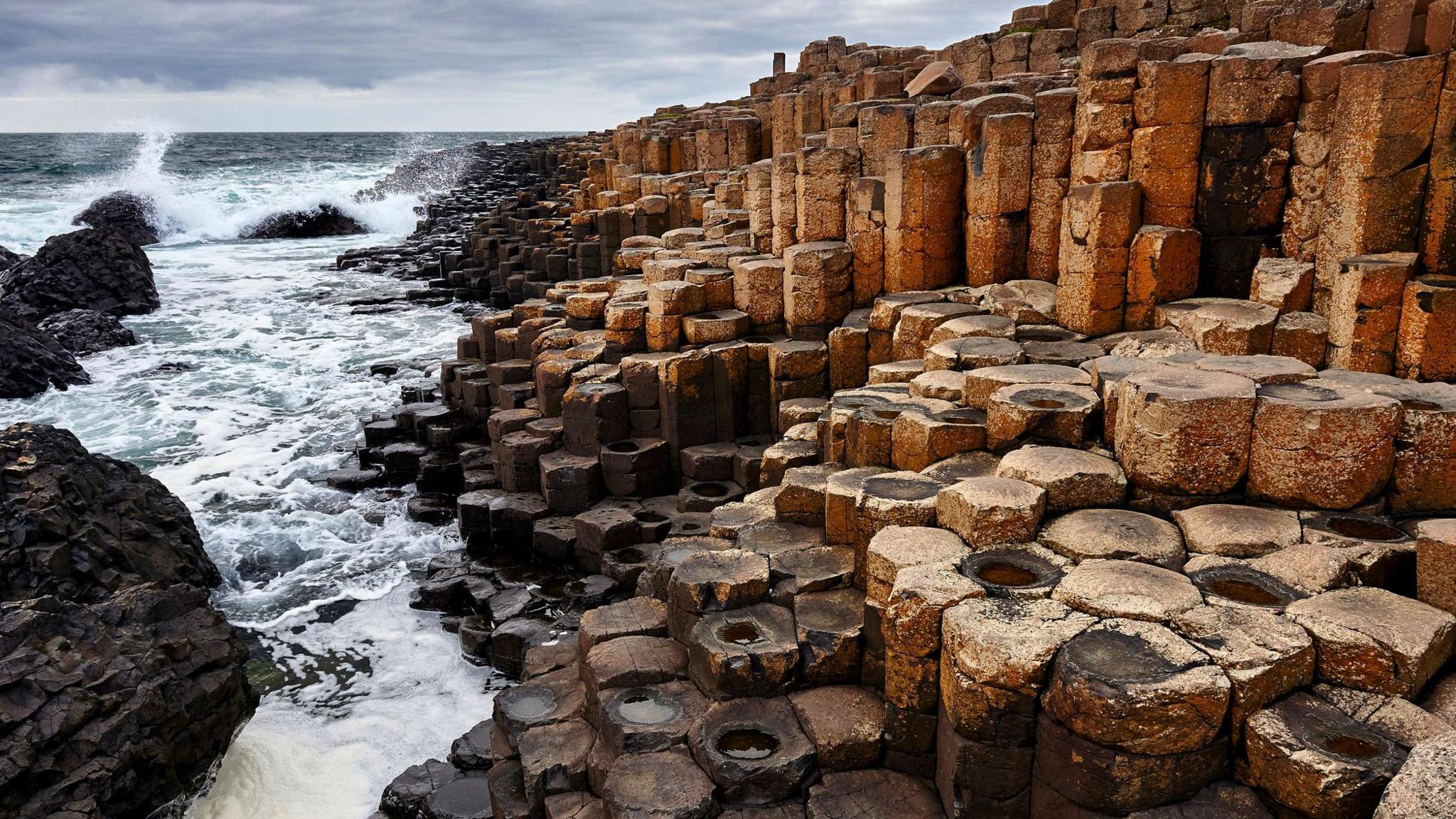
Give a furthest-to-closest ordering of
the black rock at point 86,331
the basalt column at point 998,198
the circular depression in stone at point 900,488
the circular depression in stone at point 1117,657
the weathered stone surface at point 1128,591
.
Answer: the black rock at point 86,331 < the basalt column at point 998,198 < the circular depression in stone at point 900,488 < the weathered stone surface at point 1128,591 < the circular depression in stone at point 1117,657

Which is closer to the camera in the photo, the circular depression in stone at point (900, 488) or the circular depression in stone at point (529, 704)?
the circular depression in stone at point (900, 488)

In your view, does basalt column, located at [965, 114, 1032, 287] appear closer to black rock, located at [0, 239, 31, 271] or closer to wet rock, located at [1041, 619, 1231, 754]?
wet rock, located at [1041, 619, 1231, 754]

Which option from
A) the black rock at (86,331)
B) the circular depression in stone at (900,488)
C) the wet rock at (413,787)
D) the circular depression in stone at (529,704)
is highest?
the circular depression in stone at (900,488)

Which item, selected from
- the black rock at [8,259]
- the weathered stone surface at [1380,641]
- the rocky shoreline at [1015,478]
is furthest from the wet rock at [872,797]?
the black rock at [8,259]

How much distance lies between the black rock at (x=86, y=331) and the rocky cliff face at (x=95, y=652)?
1389 centimetres

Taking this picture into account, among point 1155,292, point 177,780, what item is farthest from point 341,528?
point 1155,292

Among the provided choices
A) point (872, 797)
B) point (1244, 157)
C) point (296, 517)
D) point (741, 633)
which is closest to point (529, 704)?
point (741, 633)

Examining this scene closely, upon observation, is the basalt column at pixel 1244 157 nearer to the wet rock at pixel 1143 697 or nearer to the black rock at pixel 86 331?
the wet rock at pixel 1143 697

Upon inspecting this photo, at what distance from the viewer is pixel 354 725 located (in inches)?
347

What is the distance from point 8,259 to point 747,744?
3289cm

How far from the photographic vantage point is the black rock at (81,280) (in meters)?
23.6

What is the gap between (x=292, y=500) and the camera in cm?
1390

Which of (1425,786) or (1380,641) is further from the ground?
(1380,641)

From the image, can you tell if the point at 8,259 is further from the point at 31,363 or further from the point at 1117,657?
the point at 1117,657
